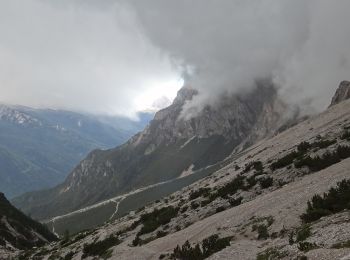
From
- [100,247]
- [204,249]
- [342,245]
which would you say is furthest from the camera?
[100,247]

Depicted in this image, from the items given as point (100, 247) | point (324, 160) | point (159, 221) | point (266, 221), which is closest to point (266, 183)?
point (324, 160)

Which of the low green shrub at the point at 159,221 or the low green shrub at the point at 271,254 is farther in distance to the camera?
the low green shrub at the point at 159,221

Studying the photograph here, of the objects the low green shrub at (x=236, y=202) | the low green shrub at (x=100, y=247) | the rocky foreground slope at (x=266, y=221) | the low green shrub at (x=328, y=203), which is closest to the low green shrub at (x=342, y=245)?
the rocky foreground slope at (x=266, y=221)

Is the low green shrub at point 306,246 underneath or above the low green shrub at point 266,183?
underneath

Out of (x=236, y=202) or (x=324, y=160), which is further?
(x=236, y=202)

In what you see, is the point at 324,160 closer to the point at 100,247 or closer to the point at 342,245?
the point at 342,245

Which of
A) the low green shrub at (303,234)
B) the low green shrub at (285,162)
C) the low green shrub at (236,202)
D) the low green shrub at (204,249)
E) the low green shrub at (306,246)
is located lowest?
the low green shrub at (306,246)

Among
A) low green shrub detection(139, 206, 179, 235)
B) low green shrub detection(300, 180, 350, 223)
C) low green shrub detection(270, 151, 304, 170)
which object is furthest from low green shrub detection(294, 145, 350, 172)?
low green shrub detection(139, 206, 179, 235)

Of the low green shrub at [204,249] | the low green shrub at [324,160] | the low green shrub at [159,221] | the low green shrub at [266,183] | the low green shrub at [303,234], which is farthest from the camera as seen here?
the low green shrub at [159,221]

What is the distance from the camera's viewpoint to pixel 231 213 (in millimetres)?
41188

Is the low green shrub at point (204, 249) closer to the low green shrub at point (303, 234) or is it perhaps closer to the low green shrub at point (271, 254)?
the low green shrub at point (271, 254)

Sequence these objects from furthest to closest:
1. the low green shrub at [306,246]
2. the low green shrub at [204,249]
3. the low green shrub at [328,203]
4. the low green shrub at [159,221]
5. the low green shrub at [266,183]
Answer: the low green shrub at [159,221]
the low green shrub at [266,183]
the low green shrub at [204,249]
the low green shrub at [328,203]
the low green shrub at [306,246]

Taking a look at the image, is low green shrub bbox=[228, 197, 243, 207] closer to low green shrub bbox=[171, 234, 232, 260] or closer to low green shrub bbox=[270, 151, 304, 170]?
low green shrub bbox=[270, 151, 304, 170]

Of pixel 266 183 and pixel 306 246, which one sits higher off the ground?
pixel 266 183
